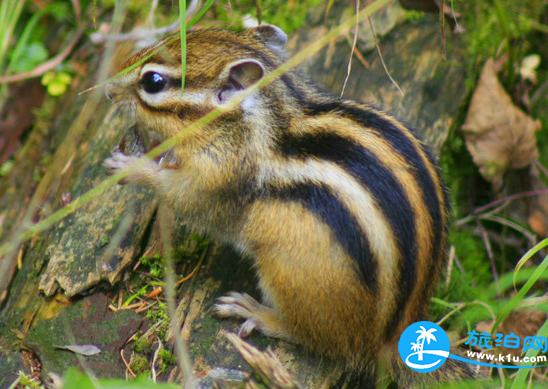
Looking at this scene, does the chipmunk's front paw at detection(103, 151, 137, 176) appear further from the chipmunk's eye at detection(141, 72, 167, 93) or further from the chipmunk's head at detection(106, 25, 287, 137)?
the chipmunk's eye at detection(141, 72, 167, 93)

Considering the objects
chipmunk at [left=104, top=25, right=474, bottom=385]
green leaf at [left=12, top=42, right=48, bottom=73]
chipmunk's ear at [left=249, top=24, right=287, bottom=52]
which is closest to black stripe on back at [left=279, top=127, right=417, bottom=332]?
chipmunk at [left=104, top=25, right=474, bottom=385]

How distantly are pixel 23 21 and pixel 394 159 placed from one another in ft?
11.9

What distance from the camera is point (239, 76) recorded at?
305cm

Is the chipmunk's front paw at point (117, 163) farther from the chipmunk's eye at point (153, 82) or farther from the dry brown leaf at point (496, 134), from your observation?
the dry brown leaf at point (496, 134)

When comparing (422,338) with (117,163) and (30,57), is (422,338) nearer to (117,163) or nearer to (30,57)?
(117,163)

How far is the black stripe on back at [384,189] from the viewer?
112 inches

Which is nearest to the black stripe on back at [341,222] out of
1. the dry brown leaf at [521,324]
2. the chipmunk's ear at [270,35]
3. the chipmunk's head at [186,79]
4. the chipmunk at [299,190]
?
the chipmunk at [299,190]

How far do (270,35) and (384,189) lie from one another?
48.0 inches

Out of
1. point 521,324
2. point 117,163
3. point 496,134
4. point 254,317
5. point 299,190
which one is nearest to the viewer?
point 299,190

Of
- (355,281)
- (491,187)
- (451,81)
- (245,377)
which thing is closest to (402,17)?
(451,81)

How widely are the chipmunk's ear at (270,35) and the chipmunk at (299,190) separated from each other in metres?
A: 0.15

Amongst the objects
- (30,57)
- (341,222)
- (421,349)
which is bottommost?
(421,349)

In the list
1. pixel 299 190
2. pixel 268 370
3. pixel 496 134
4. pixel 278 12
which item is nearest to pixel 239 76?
pixel 299 190

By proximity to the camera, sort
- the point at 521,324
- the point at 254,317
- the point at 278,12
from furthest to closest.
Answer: the point at 278,12 → the point at 521,324 → the point at 254,317
